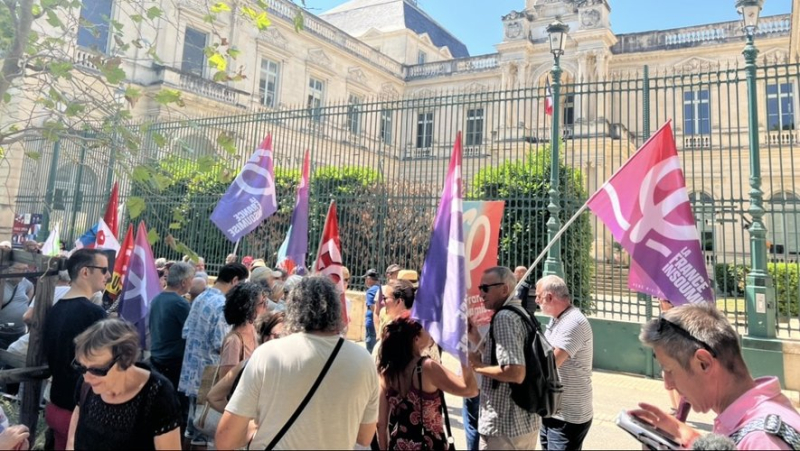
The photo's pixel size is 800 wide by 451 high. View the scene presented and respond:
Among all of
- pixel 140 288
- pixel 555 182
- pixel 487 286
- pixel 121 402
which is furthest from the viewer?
pixel 555 182

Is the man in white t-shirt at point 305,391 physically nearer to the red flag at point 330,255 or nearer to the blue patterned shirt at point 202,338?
the blue patterned shirt at point 202,338

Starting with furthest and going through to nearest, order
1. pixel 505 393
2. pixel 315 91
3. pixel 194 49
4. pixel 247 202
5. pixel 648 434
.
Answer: pixel 315 91, pixel 194 49, pixel 247 202, pixel 505 393, pixel 648 434

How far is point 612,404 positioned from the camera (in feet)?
19.4

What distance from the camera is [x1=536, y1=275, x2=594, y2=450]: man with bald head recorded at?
3.47 meters

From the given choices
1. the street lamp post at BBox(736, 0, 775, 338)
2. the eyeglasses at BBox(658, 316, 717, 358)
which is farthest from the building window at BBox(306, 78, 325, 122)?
the eyeglasses at BBox(658, 316, 717, 358)

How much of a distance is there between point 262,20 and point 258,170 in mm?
3268

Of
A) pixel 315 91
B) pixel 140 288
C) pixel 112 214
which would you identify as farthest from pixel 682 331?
pixel 315 91

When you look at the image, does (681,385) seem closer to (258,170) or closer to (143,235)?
(143,235)

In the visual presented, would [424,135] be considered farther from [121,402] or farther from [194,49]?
[194,49]

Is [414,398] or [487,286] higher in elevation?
[487,286]

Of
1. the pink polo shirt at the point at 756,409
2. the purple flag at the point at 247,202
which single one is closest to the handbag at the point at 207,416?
the pink polo shirt at the point at 756,409

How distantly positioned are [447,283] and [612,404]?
13.3 ft

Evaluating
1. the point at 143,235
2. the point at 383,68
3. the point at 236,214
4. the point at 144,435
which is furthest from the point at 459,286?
the point at 383,68

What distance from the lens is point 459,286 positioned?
2973 millimetres
